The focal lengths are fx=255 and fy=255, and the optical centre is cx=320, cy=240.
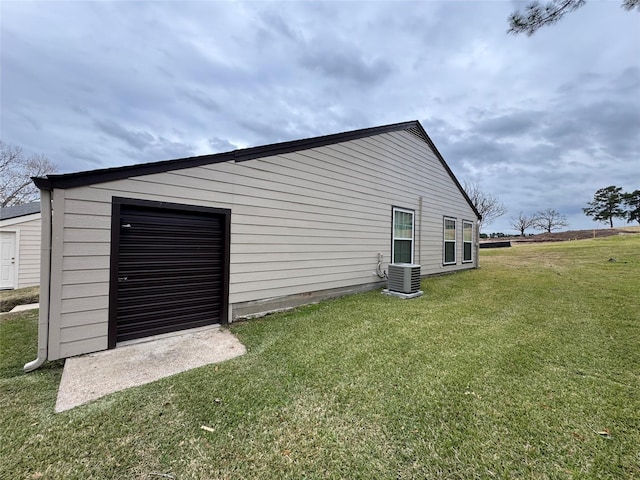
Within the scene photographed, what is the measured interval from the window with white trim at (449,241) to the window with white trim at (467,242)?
0.83 m

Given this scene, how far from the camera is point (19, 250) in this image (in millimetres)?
8617

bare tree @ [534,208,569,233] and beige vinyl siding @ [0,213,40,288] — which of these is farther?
bare tree @ [534,208,569,233]

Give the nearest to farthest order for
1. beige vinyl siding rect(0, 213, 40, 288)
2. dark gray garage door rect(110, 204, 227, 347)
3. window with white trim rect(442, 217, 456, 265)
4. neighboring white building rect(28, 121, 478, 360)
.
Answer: neighboring white building rect(28, 121, 478, 360), dark gray garage door rect(110, 204, 227, 347), beige vinyl siding rect(0, 213, 40, 288), window with white trim rect(442, 217, 456, 265)

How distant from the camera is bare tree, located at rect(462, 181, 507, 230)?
29.8 metres

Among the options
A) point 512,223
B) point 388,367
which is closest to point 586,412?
point 388,367

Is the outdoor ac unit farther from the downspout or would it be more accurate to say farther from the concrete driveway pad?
the downspout

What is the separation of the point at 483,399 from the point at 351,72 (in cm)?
1037

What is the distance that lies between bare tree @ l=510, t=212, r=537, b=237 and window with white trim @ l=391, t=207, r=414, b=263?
40539 millimetres

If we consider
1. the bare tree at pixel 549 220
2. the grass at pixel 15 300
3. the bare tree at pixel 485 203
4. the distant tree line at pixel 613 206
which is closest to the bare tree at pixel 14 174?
the grass at pixel 15 300

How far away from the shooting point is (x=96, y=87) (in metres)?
8.67

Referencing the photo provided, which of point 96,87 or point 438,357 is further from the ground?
point 96,87

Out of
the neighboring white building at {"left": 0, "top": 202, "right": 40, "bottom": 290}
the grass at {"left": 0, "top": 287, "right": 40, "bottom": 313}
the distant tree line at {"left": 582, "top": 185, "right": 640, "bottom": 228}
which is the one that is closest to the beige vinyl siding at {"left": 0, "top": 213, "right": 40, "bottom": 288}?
the neighboring white building at {"left": 0, "top": 202, "right": 40, "bottom": 290}

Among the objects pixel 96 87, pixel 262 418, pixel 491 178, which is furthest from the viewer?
pixel 491 178

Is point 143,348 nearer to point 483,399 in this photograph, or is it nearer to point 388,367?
point 388,367
